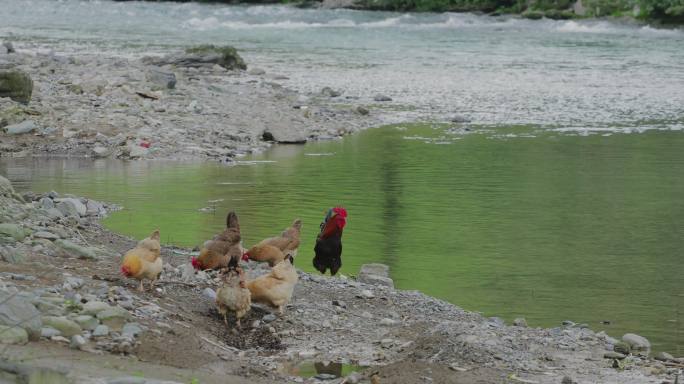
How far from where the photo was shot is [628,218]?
51.7ft

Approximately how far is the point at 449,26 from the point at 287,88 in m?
33.3

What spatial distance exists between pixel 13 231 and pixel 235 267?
203 centimetres

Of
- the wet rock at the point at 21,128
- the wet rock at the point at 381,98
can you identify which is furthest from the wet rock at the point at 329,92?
the wet rock at the point at 21,128

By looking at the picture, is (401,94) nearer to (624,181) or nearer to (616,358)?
(624,181)

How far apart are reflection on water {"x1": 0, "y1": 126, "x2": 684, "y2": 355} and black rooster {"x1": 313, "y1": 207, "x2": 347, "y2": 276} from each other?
0.71m

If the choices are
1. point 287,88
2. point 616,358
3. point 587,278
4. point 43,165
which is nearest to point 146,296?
point 616,358

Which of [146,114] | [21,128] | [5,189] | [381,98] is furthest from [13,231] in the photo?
[381,98]

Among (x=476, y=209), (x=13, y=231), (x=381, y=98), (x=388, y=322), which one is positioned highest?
(x=13, y=231)

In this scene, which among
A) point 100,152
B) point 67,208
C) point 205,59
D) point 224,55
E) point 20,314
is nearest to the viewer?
point 20,314

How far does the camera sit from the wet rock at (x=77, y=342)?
308 inches

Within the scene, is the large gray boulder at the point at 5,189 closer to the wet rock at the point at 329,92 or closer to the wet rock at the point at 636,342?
the wet rock at the point at 636,342

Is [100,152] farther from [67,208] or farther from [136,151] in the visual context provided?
[67,208]

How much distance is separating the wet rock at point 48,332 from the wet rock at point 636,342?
181 inches

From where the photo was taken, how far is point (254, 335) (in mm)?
9289
